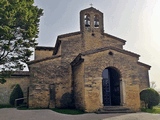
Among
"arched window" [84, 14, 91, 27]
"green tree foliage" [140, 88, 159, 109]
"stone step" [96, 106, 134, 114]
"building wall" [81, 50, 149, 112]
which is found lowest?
"stone step" [96, 106, 134, 114]

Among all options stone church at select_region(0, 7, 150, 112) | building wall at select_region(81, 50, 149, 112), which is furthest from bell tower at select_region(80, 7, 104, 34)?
building wall at select_region(81, 50, 149, 112)

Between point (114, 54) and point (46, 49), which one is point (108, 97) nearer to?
point (114, 54)

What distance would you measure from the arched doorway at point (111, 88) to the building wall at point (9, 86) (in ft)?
37.9

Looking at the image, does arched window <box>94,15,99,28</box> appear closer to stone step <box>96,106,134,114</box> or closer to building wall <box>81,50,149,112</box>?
building wall <box>81,50,149,112</box>

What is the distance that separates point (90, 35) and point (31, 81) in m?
8.10

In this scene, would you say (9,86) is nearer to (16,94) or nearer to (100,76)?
(16,94)

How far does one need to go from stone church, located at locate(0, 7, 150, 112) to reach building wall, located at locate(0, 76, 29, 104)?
16.6ft

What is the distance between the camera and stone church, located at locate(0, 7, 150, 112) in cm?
1547

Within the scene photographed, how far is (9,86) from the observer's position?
78.1 feet

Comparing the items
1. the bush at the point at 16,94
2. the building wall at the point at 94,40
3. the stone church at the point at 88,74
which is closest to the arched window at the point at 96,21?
the stone church at the point at 88,74

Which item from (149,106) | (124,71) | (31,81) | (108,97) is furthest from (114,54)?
(31,81)

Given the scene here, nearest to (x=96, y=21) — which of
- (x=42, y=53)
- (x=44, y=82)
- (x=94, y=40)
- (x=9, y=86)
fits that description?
(x=94, y=40)

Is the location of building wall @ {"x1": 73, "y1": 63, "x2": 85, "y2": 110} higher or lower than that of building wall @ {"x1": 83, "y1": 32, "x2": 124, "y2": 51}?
lower

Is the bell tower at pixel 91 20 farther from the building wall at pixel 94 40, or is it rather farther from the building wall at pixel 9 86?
the building wall at pixel 9 86
